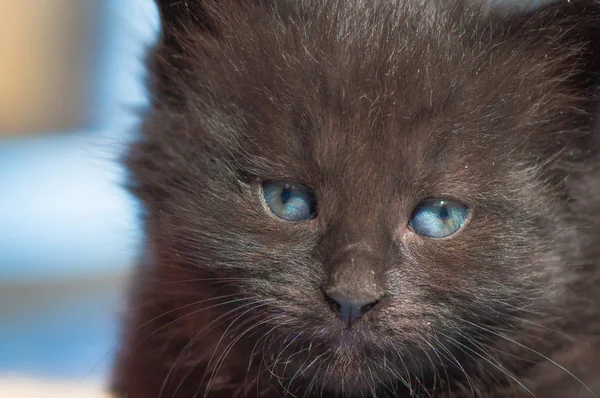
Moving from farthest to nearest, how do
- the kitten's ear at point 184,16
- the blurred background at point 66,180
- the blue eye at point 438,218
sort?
the blurred background at point 66,180
the kitten's ear at point 184,16
the blue eye at point 438,218

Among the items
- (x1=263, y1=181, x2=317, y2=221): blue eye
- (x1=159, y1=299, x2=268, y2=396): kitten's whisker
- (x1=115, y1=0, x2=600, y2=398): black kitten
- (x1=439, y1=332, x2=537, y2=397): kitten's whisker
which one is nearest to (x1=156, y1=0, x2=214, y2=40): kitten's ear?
(x1=115, y1=0, x2=600, y2=398): black kitten

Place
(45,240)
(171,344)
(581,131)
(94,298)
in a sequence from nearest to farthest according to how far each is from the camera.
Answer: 1. (581,131)
2. (171,344)
3. (94,298)
4. (45,240)

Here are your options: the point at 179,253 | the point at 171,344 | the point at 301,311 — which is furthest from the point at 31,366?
the point at 301,311

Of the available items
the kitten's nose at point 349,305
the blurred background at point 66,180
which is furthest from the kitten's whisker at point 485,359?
the blurred background at point 66,180

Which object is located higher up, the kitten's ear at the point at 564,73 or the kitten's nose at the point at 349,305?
the kitten's ear at the point at 564,73

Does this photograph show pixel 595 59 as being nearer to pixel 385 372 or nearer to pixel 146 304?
pixel 385 372

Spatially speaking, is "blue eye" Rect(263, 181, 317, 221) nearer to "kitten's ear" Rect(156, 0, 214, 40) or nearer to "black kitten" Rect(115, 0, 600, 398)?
"black kitten" Rect(115, 0, 600, 398)

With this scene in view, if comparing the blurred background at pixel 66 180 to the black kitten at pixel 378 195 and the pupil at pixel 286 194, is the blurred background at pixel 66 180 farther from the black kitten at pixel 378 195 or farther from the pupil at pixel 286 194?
the pupil at pixel 286 194
